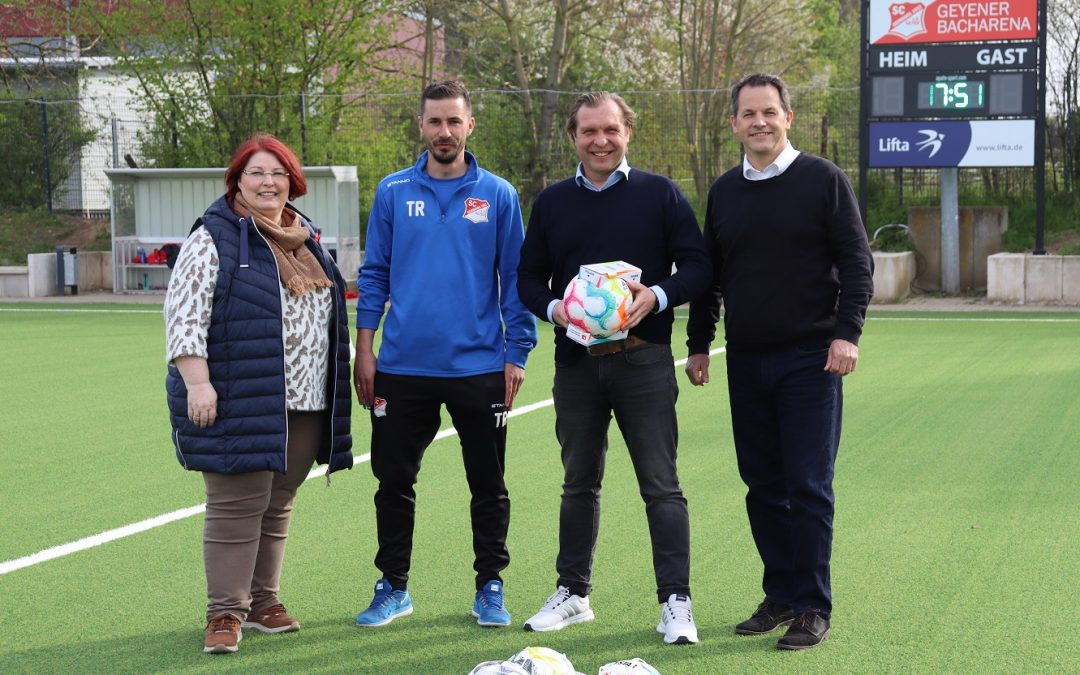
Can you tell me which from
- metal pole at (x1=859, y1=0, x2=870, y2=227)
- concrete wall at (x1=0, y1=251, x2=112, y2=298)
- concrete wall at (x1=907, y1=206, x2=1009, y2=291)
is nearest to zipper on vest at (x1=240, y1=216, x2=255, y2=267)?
metal pole at (x1=859, y1=0, x2=870, y2=227)

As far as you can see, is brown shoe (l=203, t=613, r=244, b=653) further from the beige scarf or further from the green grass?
the beige scarf

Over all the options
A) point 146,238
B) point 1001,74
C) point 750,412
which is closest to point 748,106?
point 750,412

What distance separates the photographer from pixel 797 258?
4738mm

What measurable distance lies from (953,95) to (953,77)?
9.4 inches

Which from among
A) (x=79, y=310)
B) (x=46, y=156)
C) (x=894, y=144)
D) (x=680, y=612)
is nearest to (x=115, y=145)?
(x=46, y=156)

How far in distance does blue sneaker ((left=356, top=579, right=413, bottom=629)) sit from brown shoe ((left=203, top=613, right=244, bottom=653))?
19.0 inches

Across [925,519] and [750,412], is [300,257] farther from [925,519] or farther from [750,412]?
[925,519]

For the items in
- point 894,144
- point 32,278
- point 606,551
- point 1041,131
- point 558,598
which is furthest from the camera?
point 32,278

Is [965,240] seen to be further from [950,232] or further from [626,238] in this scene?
[626,238]

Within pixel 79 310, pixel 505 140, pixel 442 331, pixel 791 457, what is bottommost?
pixel 791 457

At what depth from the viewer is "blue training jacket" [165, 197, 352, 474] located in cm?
470

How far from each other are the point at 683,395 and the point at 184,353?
6.66 meters

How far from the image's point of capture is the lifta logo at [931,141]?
756 inches

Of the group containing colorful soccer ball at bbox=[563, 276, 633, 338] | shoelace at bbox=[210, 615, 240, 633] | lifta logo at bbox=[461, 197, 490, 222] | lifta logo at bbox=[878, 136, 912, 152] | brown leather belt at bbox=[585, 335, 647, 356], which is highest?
lifta logo at bbox=[878, 136, 912, 152]
